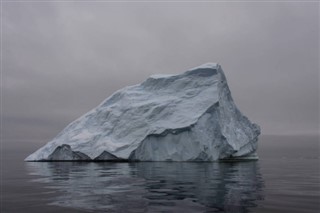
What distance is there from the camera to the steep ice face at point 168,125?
2922cm

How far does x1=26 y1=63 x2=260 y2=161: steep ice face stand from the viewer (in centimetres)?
2922

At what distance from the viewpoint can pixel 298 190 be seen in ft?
37.1

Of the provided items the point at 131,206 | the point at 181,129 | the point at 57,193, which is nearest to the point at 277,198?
the point at 131,206

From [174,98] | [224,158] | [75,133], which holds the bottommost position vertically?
[224,158]

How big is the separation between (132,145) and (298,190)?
1940cm

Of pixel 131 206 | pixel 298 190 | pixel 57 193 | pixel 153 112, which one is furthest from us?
pixel 153 112

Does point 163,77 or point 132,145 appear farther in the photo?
point 163,77

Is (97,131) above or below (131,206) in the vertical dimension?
above

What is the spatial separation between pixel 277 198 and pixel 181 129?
1932 centimetres

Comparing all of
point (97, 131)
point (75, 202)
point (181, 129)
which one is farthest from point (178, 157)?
point (75, 202)

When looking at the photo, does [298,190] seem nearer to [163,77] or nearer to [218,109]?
[218,109]

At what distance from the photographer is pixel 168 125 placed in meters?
29.2

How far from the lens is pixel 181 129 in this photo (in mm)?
28766

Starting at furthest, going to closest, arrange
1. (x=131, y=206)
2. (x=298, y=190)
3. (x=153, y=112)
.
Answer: (x=153, y=112), (x=298, y=190), (x=131, y=206)
